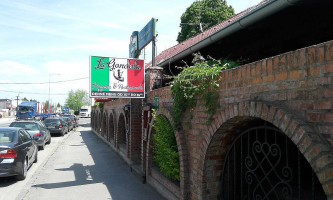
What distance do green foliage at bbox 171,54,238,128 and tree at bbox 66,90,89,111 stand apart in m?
80.6

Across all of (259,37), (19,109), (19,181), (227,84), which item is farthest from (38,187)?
(19,109)

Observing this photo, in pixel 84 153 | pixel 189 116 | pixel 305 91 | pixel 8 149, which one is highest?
pixel 305 91

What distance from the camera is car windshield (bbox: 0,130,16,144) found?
23.6 feet

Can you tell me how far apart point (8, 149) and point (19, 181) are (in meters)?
1.22

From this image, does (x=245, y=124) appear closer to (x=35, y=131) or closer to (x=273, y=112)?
(x=273, y=112)

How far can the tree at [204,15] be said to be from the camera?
2506 centimetres

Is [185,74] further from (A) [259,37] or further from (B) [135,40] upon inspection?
(B) [135,40]

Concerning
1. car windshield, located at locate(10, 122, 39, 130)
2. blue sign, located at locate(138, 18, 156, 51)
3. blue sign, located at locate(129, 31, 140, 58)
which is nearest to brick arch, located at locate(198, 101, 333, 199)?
blue sign, located at locate(138, 18, 156, 51)

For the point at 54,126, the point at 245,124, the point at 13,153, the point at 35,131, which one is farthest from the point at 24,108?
the point at 245,124

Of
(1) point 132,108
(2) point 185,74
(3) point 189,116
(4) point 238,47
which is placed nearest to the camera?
(2) point 185,74

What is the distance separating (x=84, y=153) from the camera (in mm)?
12141

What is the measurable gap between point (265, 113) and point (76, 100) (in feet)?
274

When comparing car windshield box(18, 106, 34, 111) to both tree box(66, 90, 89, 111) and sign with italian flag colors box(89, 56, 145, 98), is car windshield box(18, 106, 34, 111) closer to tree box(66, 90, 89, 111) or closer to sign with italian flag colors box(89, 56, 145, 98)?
sign with italian flag colors box(89, 56, 145, 98)

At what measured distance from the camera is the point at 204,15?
998 inches
